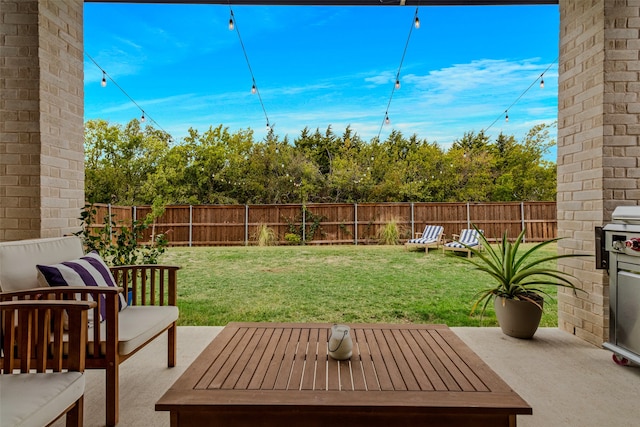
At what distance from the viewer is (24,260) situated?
6.68ft

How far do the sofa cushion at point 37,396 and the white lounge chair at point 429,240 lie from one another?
7199 mm

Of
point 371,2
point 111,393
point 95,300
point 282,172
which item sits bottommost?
point 111,393

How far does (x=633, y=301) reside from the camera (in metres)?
2.39

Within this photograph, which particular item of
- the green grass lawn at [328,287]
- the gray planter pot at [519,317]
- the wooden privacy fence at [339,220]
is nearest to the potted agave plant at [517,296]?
the gray planter pot at [519,317]

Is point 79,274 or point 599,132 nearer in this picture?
point 79,274

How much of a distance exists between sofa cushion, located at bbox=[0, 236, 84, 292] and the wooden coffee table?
42.3 inches

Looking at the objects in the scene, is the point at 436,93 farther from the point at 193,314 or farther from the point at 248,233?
the point at 193,314

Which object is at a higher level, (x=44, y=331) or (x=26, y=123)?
(x=26, y=123)

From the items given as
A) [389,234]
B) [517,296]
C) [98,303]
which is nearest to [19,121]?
[98,303]

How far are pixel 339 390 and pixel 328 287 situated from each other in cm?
386

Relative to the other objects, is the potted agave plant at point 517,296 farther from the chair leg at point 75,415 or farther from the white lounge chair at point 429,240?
the white lounge chair at point 429,240

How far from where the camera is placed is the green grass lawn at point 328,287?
4.06m

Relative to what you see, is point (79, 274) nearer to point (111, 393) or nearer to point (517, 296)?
point (111, 393)

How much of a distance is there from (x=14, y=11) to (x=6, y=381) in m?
2.76
